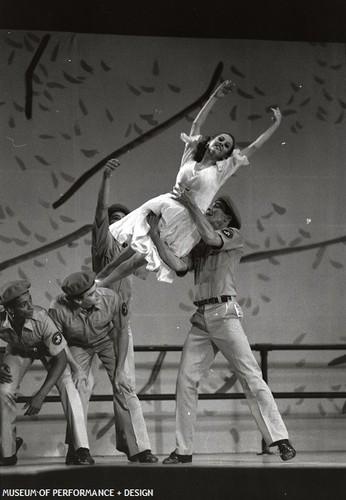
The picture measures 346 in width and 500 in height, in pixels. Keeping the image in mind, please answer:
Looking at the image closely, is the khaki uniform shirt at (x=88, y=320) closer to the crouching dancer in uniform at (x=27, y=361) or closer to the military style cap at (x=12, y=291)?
the crouching dancer in uniform at (x=27, y=361)

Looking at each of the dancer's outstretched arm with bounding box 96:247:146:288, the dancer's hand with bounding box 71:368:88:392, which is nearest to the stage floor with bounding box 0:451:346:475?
the dancer's hand with bounding box 71:368:88:392

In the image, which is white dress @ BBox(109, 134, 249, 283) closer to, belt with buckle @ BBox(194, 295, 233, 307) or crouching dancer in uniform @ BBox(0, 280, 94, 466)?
belt with buckle @ BBox(194, 295, 233, 307)

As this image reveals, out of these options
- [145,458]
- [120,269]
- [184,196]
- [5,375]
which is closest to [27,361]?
[5,375]

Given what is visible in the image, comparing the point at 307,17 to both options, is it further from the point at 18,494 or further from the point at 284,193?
the point at 18,494

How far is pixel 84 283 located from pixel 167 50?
4.49 ft

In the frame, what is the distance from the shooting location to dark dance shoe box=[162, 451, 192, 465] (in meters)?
4.56

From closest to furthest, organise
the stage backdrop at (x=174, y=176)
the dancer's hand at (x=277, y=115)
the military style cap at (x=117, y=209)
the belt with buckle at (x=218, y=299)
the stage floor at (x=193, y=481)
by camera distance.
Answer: the stage floor at (x=193, y=481) < the belt with buckle at (x=218, y=299) < the dancer's hand at (x=277, y=115) < the military style cap at (x=117, y=209) < the stage backdrop at (x=174, y=176)

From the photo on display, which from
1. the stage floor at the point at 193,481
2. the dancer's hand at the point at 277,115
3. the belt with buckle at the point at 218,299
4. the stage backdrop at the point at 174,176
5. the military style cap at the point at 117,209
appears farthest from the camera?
the stage backdrop at the point at 174,176

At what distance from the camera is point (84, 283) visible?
4.75m

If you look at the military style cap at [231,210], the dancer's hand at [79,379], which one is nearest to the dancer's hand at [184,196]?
the military style cap at [231,210]

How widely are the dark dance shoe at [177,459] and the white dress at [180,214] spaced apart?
837 mm

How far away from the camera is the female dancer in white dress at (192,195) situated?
453 cm

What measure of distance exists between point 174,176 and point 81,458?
1.56 meters

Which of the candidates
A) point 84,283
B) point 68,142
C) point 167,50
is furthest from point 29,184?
point 167,50
